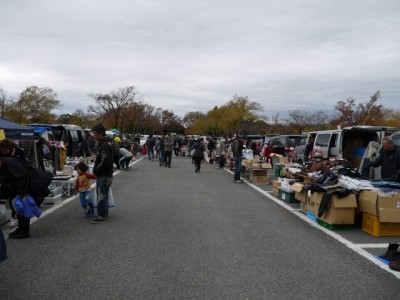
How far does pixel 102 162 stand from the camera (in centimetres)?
734

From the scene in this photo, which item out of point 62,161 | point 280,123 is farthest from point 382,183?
point 280,123

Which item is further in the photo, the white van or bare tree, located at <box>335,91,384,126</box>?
bare tree, located at <box>335,91,384,126</box>

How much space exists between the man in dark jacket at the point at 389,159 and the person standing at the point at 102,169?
5.84 m

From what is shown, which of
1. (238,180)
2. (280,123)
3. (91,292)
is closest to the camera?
(91,292)

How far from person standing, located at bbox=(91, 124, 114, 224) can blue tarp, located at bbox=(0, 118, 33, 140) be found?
6.16ft

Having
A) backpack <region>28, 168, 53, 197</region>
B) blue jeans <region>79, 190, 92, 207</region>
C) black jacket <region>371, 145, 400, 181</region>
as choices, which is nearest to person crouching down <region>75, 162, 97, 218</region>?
blue jeans <region>79, 190, 92, 207</region>

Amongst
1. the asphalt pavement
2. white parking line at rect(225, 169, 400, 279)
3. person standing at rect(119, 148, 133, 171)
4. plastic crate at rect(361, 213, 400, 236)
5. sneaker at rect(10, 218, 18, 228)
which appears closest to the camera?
the asphalt pavement

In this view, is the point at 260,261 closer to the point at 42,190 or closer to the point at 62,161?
the point at 42,190

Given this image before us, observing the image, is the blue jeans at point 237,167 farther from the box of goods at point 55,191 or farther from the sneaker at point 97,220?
the sneaker at point 97,220

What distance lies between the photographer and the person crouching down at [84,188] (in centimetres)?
771

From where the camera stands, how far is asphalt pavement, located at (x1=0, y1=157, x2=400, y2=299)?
415cm

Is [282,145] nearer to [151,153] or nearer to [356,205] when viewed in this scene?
[151,153]

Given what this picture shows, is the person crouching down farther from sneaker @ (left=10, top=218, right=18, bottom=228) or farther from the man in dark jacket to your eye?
the man in dark jacket

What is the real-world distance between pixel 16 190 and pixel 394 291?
550 centimetres
